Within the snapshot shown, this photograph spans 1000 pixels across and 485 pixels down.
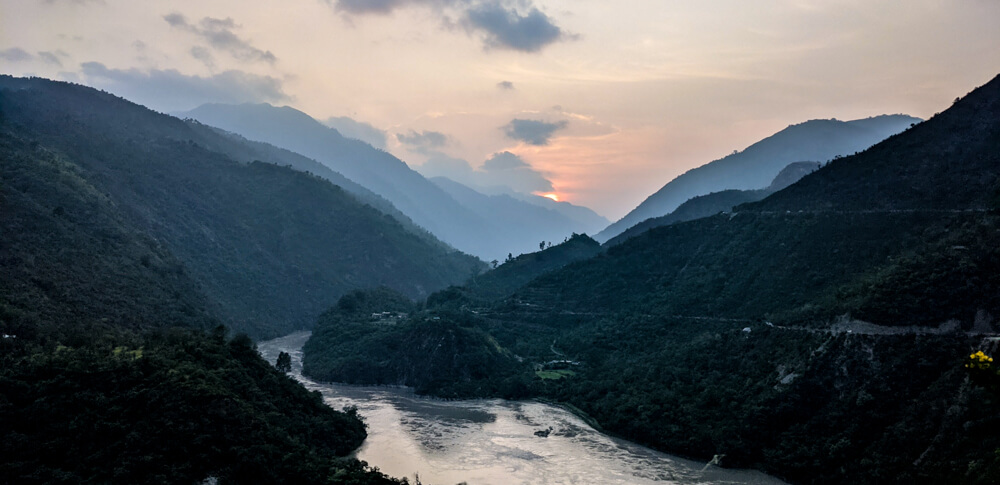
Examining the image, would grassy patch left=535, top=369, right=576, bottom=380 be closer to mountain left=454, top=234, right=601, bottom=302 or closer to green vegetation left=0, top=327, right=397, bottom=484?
green vegetation left=0, top=327, right=397, bottom=484

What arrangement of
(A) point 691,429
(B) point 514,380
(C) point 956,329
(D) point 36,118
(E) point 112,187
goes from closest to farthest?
(C) point 956,329 < (A) point 691,429 < (B) point 514,380 < (E) point 112,187 < (D) point 36,118

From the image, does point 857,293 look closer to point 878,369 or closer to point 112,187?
point 878,369

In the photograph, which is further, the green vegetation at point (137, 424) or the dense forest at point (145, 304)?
the dense forest at point (145, 304)

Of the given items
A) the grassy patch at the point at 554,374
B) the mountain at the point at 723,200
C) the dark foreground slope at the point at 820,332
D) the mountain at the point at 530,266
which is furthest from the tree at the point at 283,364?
the mountain at the point at 723,200

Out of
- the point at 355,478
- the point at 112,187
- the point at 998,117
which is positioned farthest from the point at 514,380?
the point at 112,187

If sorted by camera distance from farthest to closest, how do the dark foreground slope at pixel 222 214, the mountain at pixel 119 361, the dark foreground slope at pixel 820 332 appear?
the dark foreground slope at pixel 222 214 < the dark foreground slope at pixel 820 332 < the mountain at pixel 119 361

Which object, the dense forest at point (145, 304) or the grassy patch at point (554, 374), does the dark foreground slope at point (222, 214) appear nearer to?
the dense forest at point (145, 304)
